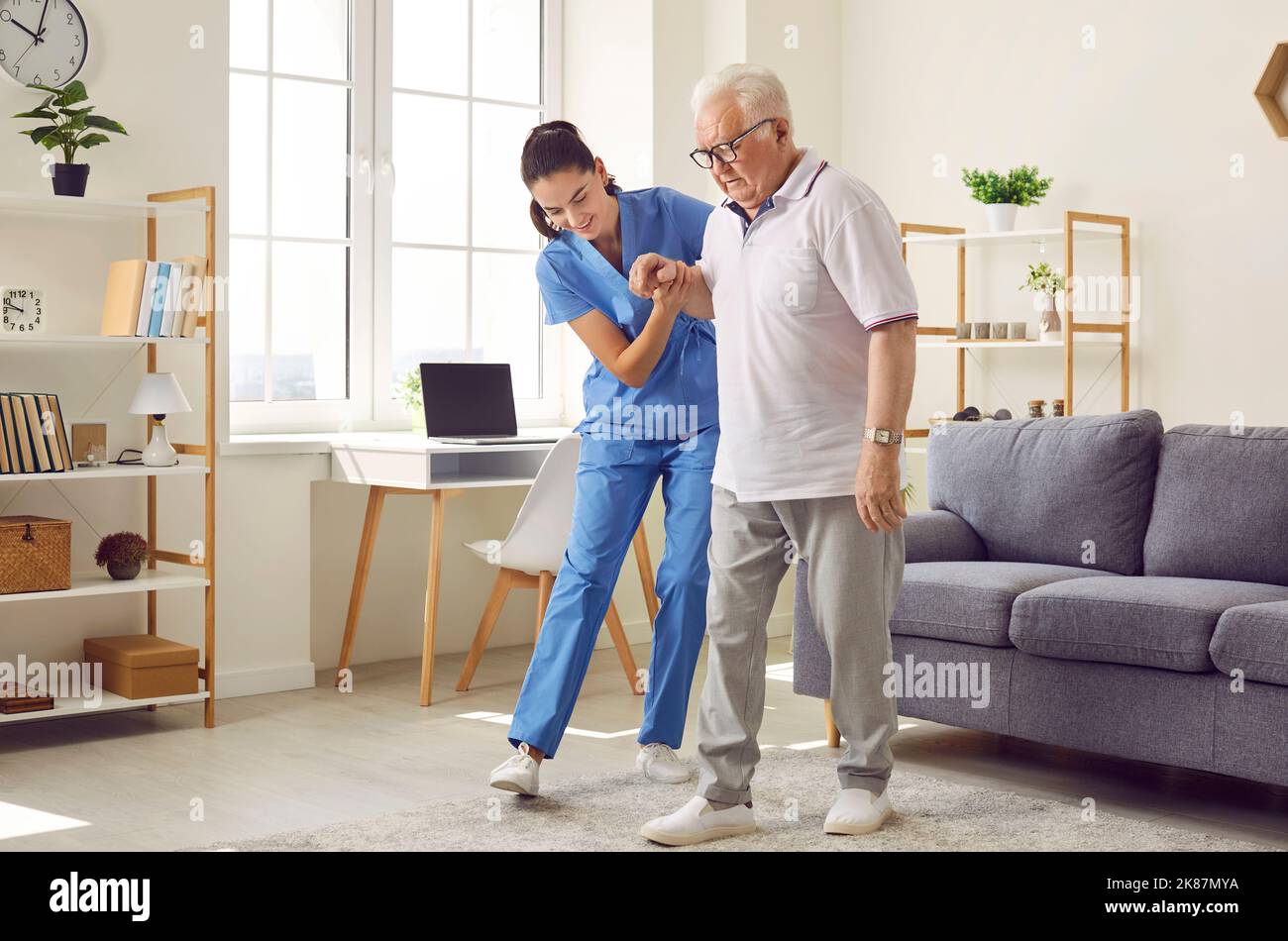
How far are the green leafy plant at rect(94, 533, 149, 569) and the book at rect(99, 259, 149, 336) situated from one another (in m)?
0.53

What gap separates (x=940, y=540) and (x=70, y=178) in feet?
7.72

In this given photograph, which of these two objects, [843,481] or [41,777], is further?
[41,777]

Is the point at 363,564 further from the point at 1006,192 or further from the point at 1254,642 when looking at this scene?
the point at 1254,642

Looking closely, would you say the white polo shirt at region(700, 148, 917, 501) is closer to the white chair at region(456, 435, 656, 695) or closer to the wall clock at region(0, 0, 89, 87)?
the white chair at region(456, 435, 656, 695)

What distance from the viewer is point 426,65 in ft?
16.6

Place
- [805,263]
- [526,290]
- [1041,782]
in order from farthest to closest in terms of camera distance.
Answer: [526,290]
[1041,782]
[805,263]

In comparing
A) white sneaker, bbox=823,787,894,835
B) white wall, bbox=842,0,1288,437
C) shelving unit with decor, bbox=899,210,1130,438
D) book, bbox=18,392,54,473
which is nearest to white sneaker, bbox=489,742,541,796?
white sneaker, bbox=823,787,894,835

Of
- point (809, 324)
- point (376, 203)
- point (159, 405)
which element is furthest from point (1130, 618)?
point (376, 203)

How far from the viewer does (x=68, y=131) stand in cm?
374

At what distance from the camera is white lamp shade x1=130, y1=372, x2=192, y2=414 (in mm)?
3805

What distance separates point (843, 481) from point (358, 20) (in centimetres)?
299

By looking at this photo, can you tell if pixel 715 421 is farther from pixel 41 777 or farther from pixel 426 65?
pixel 426 65

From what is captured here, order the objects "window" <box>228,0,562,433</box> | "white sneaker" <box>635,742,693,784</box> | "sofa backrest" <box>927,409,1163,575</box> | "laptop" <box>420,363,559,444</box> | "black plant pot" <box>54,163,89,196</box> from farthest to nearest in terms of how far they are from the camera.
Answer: "window" <box>228,0,562,433</box> → "laptop" <box>420,363,559,444</box> → "black plant pot" <box>54,163,89,196</box> → "sofa backrest" <box>927,409,1163,575</box> → "white sneaker" <box>635,742,693,784</box>
